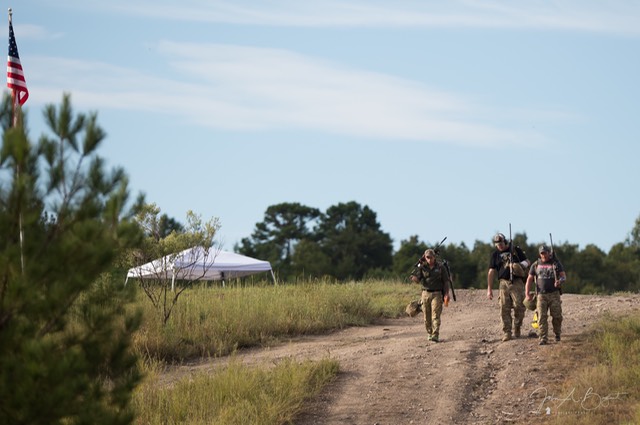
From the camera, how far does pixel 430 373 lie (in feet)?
57.7

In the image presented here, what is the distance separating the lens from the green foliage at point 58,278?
332 inches

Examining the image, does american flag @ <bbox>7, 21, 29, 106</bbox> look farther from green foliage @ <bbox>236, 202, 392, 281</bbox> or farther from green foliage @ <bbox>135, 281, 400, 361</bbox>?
green foliage @ <bbox>236, 202, 392, 281</bbox>

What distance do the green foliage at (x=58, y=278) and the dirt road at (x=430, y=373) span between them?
680 cm

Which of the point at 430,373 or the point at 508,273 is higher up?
the point at 508,273

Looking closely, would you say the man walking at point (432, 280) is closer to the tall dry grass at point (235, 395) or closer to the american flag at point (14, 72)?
the tall dry grass at point (235, 395)

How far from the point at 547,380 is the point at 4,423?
34.0 ft

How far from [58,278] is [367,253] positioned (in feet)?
238

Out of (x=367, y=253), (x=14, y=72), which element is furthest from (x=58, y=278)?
(x=367, y=253)

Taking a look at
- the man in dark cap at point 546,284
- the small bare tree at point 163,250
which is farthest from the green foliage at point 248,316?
the man in dark cap at point 546,284

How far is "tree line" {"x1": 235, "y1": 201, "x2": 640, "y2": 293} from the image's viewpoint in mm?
62125
